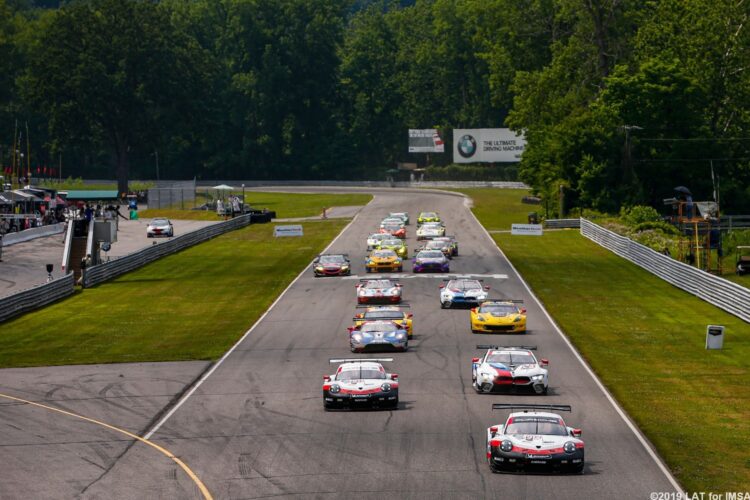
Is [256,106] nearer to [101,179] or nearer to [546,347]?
[101,179]

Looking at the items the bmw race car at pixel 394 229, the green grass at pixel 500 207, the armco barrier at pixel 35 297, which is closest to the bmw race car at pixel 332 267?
the armco barrier at pixel 35 297

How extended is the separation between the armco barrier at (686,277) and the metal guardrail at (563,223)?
12.7 meters

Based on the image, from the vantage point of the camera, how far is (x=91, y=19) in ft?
460

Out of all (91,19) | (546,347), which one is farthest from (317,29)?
(546,347)

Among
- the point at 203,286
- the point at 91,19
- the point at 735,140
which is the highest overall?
the point at 91,19

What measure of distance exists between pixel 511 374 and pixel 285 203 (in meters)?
99.0

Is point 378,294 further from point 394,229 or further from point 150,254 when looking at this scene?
point 394,229

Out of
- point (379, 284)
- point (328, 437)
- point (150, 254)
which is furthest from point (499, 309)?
point (150, 254)

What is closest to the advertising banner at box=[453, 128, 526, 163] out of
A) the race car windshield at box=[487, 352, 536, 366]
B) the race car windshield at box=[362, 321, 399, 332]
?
the race car windshield at box=[362, 321, 399, 332]

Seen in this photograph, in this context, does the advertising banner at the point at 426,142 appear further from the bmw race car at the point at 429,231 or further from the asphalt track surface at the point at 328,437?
the asphalt track surface at the point at 328,437

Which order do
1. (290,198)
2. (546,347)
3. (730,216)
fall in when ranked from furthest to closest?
(290,198) < (730,216) < (546,347)

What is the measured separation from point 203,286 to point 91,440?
33765mm

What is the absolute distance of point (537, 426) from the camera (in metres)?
24.1

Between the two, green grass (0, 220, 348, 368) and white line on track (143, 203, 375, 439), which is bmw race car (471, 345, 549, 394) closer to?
white line on track (143, 203, 375, 439)
